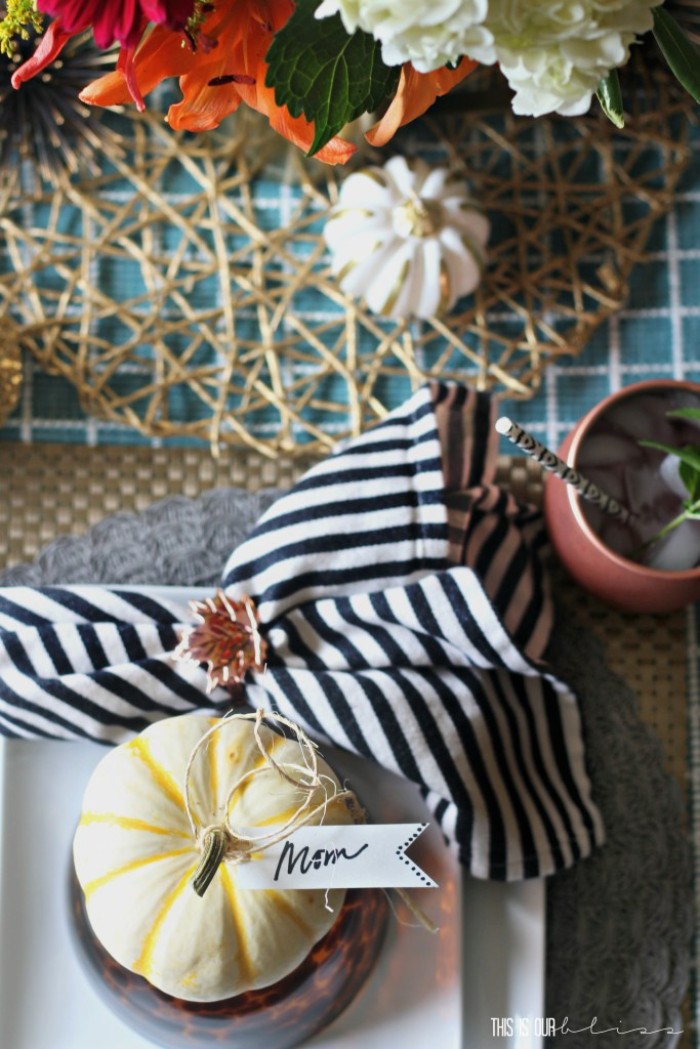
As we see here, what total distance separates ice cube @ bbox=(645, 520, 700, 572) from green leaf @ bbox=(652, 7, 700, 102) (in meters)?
0.31

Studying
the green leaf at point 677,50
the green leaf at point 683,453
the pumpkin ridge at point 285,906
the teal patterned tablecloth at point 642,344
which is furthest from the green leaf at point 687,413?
the pumpkin ridge at point 285,906

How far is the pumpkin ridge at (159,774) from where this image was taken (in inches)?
21.3

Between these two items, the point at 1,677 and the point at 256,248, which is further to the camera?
the point at 256,248

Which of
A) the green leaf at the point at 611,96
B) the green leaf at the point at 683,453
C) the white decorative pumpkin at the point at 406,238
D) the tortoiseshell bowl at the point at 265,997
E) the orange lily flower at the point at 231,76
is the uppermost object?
the white decorative pumpkin at the point at 406,238

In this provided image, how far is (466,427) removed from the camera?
2.31 feet

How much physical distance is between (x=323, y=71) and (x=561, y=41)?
97 mm

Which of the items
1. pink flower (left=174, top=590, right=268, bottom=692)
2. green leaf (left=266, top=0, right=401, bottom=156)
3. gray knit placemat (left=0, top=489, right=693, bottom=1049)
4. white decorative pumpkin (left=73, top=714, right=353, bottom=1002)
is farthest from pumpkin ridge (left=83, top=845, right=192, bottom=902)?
green leaf (left=266, top=0, right=401, bottom=156)

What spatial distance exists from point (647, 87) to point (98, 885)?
0.67 metres

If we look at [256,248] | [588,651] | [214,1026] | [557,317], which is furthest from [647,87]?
[214,1026]

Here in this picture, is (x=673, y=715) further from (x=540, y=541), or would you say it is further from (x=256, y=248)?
(x=256, y=248)

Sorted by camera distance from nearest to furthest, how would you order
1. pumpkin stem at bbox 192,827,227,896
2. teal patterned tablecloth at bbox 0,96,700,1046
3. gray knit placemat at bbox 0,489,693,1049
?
pumpkin stem at bbox 192,827,227,896
gray knit placemat at bbox 0,489,693,1049
teal patterned tablecloth at bbox 0,96,700,1046

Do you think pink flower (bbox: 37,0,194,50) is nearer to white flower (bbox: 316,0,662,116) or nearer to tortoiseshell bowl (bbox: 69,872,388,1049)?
white flower (bbox: 316,0,662,116)

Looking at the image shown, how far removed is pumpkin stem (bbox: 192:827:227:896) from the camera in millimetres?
479

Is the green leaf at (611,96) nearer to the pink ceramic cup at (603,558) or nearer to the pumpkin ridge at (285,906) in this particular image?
the pink ceramic cup at (603,558)
